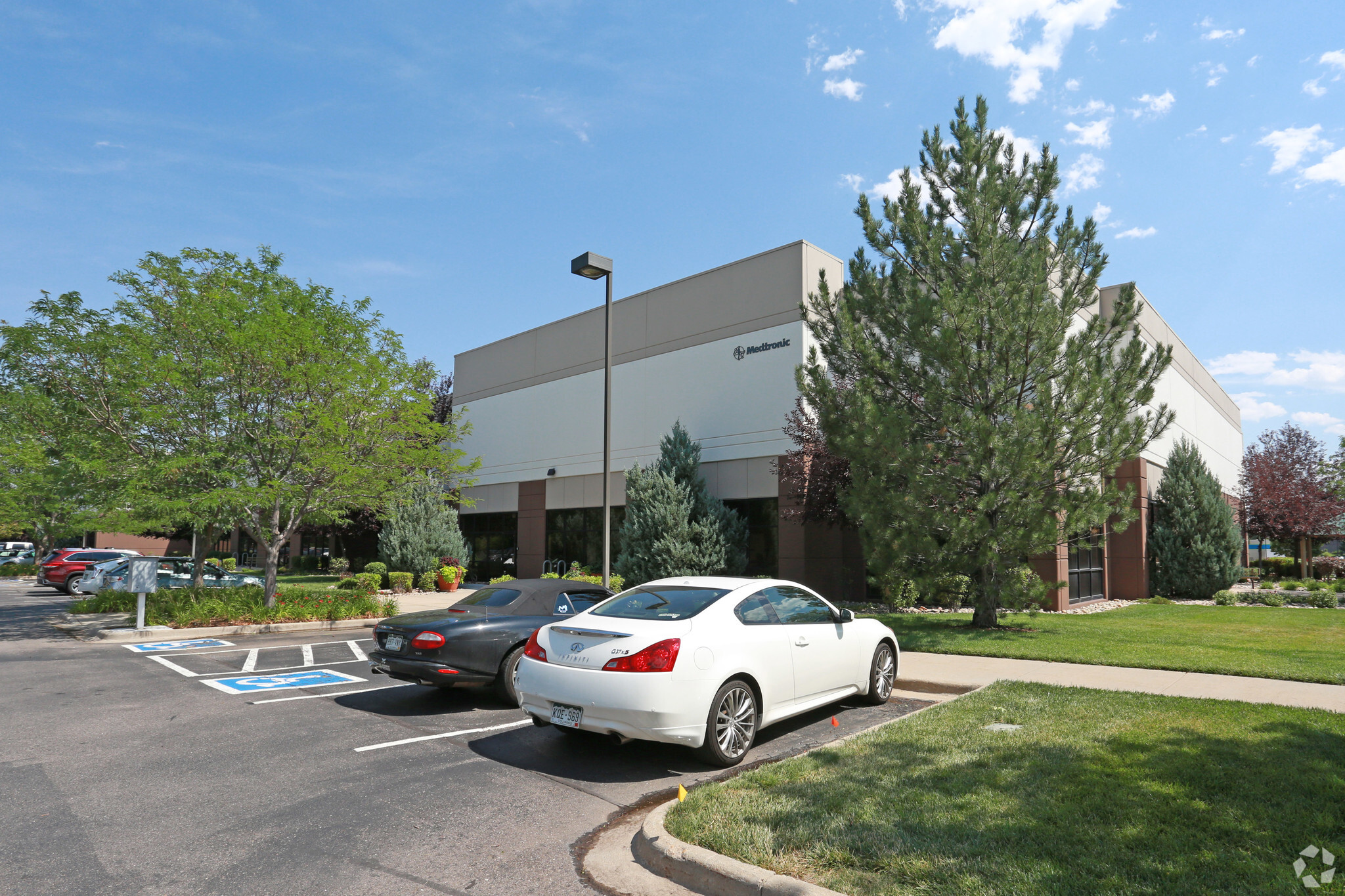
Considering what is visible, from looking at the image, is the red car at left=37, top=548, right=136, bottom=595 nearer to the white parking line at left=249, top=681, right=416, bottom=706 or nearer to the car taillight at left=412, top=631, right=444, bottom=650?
the white parking line at left=249, top=681, right=416, bottom=706

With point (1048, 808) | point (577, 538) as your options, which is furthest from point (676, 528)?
point (1048, 808)

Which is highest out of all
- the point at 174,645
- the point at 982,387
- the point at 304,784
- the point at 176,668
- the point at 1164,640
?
the point at 982,387

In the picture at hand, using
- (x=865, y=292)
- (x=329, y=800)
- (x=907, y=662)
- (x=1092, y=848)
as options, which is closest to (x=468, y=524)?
Result: (x=865, y=292)

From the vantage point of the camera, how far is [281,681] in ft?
33.8

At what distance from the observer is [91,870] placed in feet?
13.8

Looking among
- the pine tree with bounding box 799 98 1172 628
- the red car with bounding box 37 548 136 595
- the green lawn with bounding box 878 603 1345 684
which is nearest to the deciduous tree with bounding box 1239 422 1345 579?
the green lawn with bounding box 878 603 1345 684

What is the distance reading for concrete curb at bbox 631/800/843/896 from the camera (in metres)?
3.76

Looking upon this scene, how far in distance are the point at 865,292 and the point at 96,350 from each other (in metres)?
16.2

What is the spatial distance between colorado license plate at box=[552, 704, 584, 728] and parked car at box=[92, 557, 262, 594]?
55.1ft

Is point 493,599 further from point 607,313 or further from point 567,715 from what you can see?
point 607,313

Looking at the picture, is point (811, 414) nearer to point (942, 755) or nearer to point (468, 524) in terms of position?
point (942, 755)

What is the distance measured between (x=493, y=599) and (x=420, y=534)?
66.9 ft

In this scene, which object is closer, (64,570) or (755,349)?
(755,349)

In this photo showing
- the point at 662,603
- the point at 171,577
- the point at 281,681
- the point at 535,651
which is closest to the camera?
the point at 535,651
